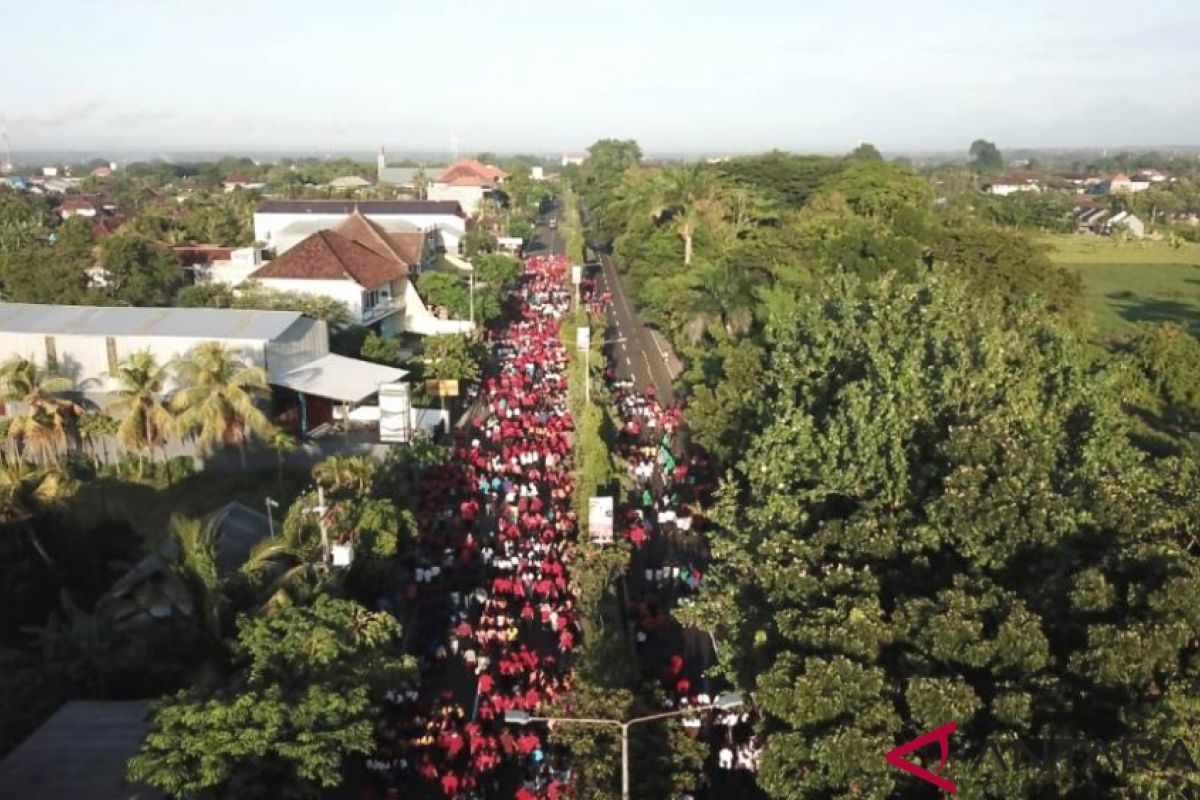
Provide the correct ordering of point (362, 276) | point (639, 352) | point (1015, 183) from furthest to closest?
point (1015, 183) < point (639, 352) < point (362, 276)

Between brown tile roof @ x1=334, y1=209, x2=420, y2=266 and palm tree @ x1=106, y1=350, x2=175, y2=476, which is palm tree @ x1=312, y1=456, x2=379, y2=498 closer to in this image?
palm tree @ x1=106, y1=350, x2=175, y2=476

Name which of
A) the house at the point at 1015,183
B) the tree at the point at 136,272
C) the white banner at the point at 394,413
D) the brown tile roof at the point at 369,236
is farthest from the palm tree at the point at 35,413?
the house at the point at 1015,183

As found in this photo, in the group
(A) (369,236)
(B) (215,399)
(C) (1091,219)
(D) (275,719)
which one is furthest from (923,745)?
(C) (1091,219)

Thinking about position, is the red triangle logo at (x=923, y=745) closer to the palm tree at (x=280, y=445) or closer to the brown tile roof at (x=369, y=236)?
the palm tree at (x=280, y=445)

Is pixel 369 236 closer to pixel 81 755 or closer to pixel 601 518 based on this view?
pixel 601 518

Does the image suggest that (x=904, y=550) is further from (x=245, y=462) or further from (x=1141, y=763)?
(x=245, y=462)
